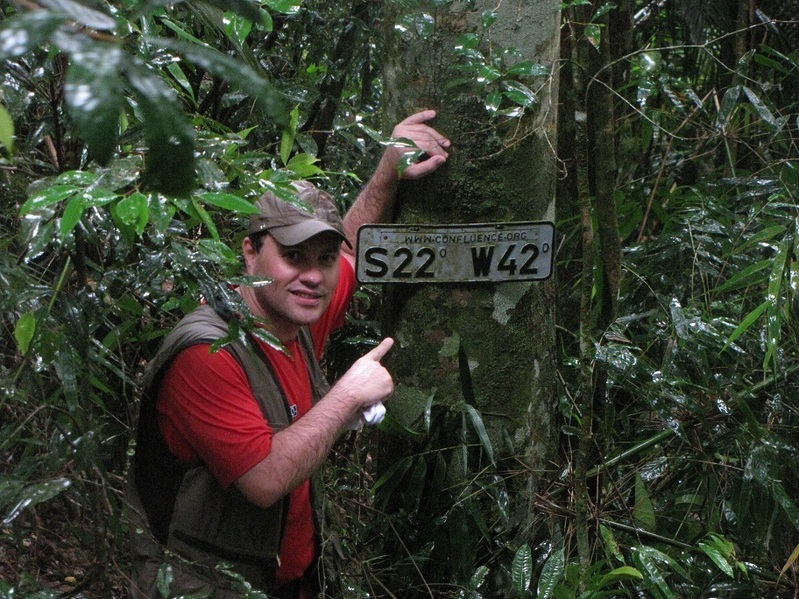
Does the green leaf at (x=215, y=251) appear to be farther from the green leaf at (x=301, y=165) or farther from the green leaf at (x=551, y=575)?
the green leaf at (x=551, y=575)

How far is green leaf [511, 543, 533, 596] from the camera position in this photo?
6.35 feet

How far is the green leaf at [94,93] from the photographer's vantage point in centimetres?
66

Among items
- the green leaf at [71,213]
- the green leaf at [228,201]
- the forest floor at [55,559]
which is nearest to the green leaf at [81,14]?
the green leaf at [71,213]

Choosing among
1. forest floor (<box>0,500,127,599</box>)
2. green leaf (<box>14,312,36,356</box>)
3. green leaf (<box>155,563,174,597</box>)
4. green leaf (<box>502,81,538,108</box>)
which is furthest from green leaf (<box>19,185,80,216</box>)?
green leaf (<box>502,81,538,108</box>)

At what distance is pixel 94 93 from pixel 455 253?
58.6 inches

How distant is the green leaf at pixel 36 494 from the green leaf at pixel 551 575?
98 centimetres

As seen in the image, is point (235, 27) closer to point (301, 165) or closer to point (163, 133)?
point (301, 165)

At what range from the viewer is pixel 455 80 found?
2.05m

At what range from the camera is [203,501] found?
6.82 feet

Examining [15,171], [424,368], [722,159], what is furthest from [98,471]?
[722,159]

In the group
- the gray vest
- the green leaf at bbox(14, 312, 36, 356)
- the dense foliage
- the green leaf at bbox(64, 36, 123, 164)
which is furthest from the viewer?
the gray vest

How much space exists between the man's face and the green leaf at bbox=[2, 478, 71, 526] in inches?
29.9

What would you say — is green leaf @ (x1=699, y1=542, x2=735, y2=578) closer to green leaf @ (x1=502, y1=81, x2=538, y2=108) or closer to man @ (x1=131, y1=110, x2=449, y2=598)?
man @ (x1=131, y1=110, x2=449, y2=598)

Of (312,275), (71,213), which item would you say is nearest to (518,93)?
(312,275)
